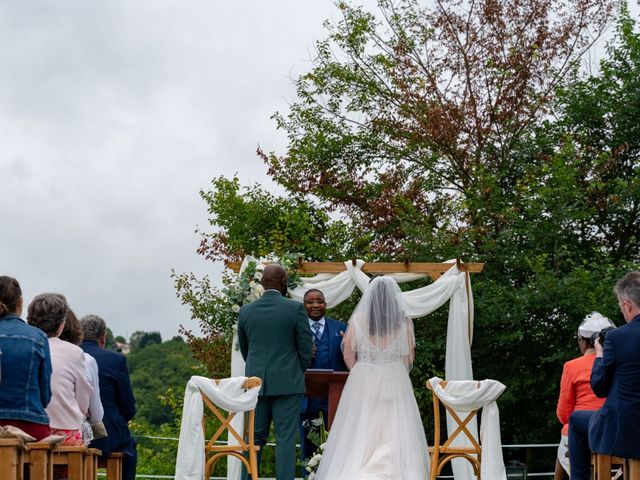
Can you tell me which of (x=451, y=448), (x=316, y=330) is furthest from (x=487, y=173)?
(x=451, y=448)

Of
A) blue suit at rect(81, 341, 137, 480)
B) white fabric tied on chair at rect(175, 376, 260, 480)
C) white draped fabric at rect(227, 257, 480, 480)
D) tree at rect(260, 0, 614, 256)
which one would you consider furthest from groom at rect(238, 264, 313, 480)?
tree at rect(260, 0, 614, 256)

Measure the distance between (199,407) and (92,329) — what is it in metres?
1.37

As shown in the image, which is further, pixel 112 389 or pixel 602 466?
pixel 112 389

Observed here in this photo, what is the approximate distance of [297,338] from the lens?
838cm

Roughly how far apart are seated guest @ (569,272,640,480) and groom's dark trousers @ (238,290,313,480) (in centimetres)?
272

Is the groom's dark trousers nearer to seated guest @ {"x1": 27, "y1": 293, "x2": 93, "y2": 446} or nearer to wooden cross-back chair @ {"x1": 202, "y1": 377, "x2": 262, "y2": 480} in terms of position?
wooden cross-back chair @ {"x1": 202, "y1": 377, "x2": 262, "y2": 480}

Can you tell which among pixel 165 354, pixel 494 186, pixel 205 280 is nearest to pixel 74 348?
pixel 494 186

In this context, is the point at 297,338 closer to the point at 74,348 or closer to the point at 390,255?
the point at 74,348

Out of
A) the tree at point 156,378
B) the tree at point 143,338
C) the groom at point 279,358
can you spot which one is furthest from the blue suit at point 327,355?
the tree at point 143,338

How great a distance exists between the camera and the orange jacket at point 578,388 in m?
7.71

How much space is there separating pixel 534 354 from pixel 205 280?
5065 mm

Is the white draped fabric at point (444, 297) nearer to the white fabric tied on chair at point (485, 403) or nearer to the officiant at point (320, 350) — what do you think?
the officiant at point (320, 350)

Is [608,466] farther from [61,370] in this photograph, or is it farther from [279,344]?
[61,370]

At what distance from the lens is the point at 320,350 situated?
10.1m
